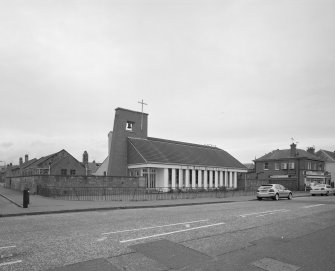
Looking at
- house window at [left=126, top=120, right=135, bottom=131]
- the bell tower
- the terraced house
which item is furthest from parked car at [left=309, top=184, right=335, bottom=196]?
house window at [left=126, top=120, right=135, bottom=131]

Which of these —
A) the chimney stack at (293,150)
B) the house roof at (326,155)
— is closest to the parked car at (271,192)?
the chimney stack at (293,150)

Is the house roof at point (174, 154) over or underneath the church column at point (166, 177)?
over

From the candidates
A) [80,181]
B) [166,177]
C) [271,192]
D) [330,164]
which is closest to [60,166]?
[166,177]

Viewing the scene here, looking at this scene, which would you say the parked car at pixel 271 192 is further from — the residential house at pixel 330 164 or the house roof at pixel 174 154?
the residential house at pixel 330 164

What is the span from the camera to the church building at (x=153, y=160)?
40281 mm

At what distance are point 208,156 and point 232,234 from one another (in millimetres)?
41480

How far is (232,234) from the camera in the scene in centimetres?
1021

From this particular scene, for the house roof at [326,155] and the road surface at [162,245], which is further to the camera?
the house roof at [326,155]

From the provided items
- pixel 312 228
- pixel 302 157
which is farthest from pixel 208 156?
pixel 312 228

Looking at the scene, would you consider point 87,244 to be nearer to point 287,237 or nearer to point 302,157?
point 287,237

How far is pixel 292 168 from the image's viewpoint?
59.4 meters

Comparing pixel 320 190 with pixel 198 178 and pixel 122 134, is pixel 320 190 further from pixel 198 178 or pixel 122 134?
pixel 122 134

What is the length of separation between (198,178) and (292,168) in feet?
76.9

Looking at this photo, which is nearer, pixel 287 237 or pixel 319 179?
pixel 287 237
